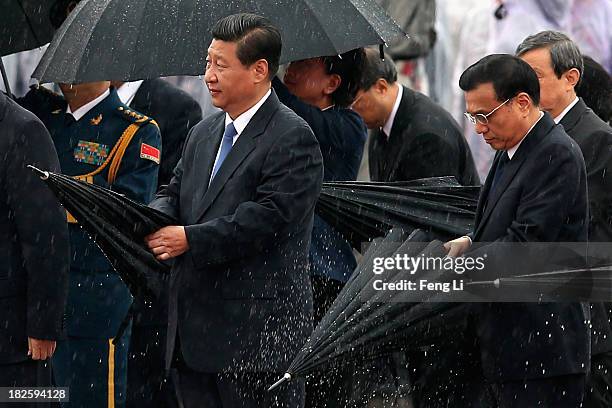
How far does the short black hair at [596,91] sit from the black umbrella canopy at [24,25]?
268 centimetres

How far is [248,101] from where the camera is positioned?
23.0 feet

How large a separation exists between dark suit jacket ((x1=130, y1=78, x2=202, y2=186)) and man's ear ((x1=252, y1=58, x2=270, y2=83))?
1880 mm

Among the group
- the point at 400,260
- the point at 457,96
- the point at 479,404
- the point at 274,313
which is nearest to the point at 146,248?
the point at 274,313

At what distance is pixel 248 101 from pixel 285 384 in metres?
1.14

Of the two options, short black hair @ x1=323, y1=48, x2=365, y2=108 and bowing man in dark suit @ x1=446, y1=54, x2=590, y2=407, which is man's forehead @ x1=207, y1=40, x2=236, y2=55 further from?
short black hair @ x1=323, y1=48, x2=365, y2=108

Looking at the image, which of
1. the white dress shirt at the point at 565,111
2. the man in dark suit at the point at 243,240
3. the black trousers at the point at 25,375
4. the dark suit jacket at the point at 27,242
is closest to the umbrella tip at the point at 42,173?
the dark suit jacket at the point at 27,242

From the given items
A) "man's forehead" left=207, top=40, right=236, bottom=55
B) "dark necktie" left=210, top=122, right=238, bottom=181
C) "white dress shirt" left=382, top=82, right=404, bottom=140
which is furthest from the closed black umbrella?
"white dress shirt" left=382, top=82, right=404, bottom=140

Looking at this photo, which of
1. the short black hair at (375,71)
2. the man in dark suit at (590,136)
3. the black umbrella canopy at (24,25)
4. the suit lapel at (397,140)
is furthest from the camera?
the black umbrella canopy at (24,25)

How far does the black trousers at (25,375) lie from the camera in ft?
24.1

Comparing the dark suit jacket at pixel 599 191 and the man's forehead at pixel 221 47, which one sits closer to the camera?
the man's forehead at pixel 221 47

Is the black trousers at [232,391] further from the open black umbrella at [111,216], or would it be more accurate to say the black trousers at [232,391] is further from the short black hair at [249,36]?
the short black hair at [249,36]

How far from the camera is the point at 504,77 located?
6.55 m

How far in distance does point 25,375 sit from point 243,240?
50.7 inches

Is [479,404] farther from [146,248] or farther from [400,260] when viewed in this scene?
[146,248]
